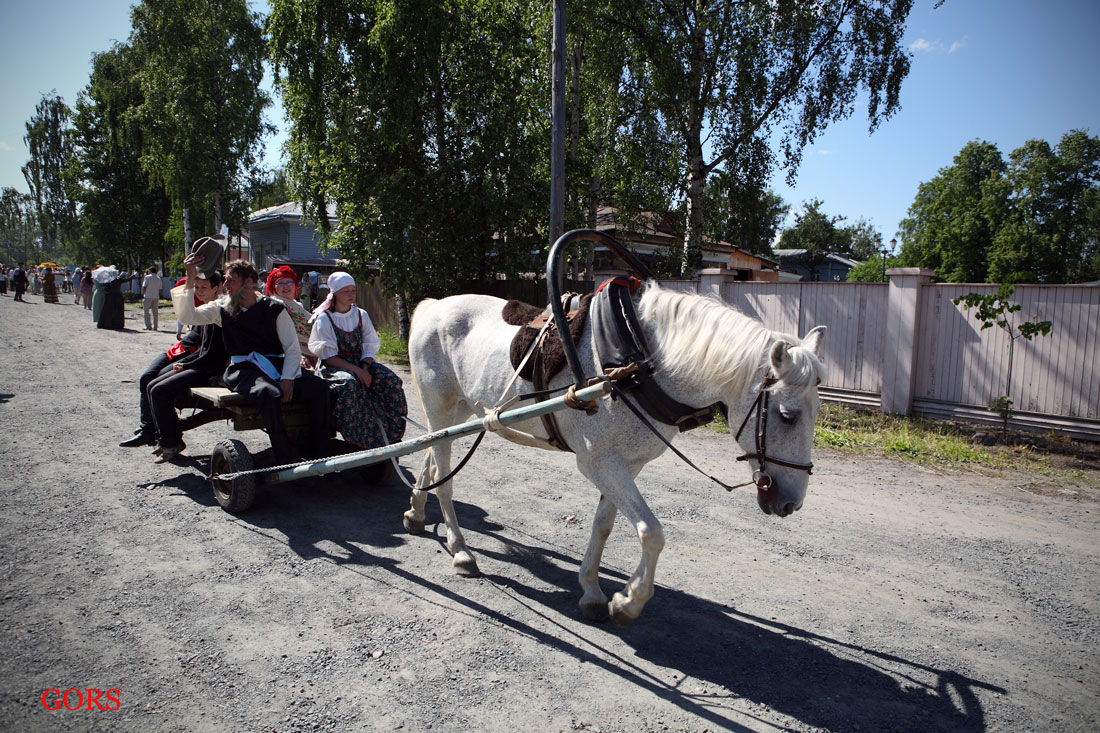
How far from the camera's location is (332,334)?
208 inches

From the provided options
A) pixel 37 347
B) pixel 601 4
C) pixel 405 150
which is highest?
pixel 601 4

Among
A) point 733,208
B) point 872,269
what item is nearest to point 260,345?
point 733,208

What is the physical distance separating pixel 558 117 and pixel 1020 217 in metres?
39.8

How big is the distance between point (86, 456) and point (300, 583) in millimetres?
3857

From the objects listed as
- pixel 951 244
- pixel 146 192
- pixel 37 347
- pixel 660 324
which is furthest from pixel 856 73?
pixel 146 192

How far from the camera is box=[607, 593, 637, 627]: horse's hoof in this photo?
3107 millimetres

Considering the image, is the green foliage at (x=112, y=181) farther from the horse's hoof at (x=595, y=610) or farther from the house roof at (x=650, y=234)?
the horse's hoof at (x=595, y=610)

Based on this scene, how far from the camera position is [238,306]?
16.3 ft

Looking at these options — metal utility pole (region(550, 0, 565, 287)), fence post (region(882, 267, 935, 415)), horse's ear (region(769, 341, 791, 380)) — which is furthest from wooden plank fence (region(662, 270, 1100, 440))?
horse's ear (region(769, 341, 791, 380))

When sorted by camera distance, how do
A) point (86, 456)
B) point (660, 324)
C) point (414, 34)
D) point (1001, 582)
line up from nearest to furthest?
point (660, 324), point (1001, 582), point (86, 456), point (414, 34)

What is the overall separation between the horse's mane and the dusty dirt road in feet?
4.55

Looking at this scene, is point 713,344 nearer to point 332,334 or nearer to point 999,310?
point 332,334

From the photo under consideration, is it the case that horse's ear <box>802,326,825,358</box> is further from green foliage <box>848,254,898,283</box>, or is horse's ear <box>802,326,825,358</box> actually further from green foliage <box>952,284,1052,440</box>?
green foliage <box>848,254,898,283</box>

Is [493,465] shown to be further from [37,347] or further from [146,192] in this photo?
[146,192]
